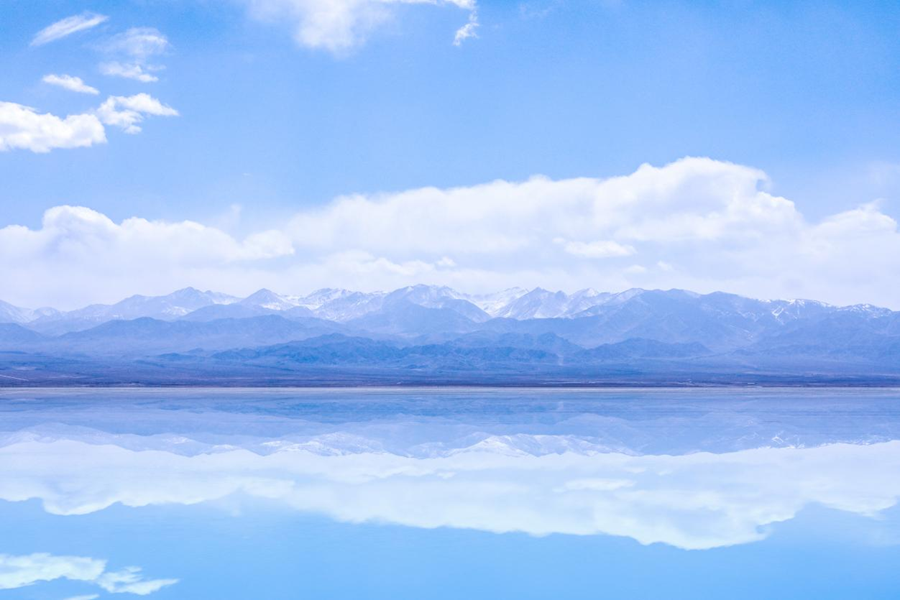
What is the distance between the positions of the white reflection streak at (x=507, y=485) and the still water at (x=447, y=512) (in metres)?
0.07

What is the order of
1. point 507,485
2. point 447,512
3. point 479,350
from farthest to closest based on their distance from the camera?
point 479,350 < point 507,485 < point 447,512

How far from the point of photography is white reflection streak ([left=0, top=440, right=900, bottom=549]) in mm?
13094

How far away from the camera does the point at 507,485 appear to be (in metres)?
15.9

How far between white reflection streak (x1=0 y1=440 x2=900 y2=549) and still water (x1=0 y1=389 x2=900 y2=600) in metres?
0.07

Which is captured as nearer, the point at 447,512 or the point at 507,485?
the point at 447,512

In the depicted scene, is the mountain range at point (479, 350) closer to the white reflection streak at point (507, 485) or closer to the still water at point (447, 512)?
the still water at point (447, 512)

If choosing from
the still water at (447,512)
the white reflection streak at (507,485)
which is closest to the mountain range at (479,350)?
the still water at (447,512)

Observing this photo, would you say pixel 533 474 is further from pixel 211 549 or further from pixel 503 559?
pixel 211 549

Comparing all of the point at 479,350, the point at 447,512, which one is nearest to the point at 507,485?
the point at 447,512

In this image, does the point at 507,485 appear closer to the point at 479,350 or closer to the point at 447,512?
the point at 447,512

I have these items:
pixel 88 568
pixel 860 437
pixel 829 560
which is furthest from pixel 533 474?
pixel 860 437

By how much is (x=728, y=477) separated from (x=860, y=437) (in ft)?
31.5

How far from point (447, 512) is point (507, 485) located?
261 centimetres

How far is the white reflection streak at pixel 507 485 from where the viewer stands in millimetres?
13094
